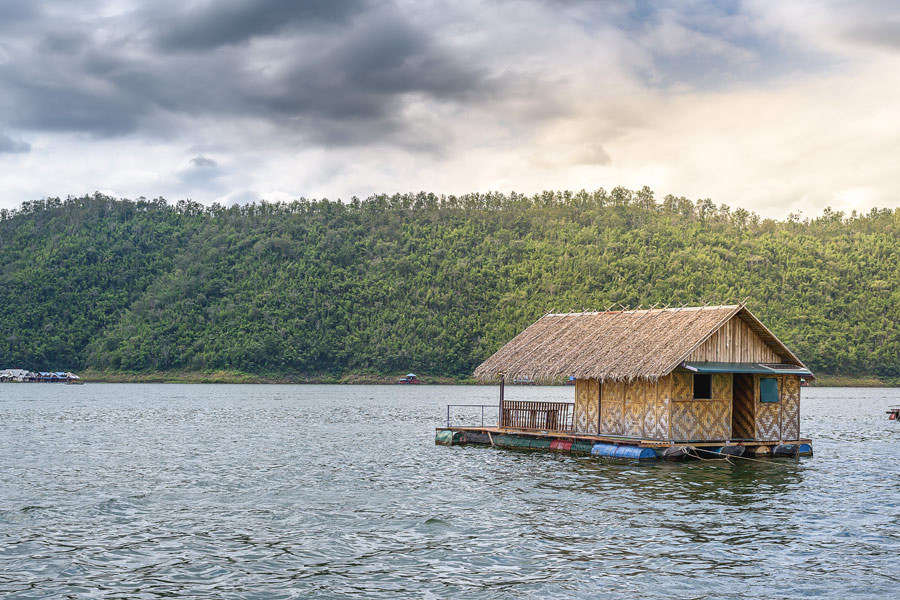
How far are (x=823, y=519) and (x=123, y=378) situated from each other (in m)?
142

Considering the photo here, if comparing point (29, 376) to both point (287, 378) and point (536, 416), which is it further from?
point (536, 416)

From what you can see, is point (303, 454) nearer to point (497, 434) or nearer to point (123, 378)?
point (497, 434)

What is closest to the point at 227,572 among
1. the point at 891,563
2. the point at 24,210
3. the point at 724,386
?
the point at 891,563

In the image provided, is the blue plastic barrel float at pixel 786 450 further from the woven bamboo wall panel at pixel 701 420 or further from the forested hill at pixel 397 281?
the forested hill at pixel 397 281

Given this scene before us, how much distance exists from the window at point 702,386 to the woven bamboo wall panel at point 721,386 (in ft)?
1.00

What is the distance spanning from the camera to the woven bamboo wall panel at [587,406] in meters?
35.2

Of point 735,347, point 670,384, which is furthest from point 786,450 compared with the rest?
point 670,384

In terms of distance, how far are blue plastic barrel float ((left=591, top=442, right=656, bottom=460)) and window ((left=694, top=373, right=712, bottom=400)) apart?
3.72 metres

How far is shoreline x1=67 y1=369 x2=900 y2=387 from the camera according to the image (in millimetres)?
145125

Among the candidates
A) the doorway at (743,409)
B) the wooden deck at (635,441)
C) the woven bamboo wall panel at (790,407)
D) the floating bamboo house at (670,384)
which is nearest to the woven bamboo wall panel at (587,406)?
the floating bamboo house at (670,384)

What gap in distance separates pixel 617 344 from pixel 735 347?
432 cm

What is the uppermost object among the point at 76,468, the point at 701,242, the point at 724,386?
the point at 701,242

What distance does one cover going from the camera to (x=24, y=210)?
184875 millimetres

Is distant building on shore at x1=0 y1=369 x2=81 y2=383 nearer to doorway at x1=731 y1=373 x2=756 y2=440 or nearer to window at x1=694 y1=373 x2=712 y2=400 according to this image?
doorway at x1=731 y1=373 x2=756 y2=440
